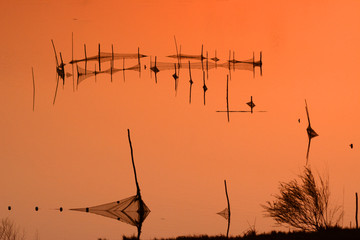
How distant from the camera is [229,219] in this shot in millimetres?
27125

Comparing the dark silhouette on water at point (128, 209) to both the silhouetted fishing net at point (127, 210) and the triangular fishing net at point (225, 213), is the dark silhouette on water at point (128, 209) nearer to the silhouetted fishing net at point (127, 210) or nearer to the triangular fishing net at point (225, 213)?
the silhouetted fishing net at point (127, 210)

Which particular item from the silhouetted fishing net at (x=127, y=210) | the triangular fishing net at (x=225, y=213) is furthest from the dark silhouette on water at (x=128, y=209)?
the triangular fishing net at (x=225, y=213)

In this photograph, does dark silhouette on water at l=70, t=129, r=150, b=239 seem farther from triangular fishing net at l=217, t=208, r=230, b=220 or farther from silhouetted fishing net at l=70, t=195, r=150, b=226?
triangular fishing net at l=217, t=208, r=230, b=220

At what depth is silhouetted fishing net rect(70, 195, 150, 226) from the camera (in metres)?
28.5

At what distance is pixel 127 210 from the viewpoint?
96.8 feet

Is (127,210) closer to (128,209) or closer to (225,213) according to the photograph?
(128,209)

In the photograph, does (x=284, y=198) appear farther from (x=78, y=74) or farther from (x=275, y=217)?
(x=78, y=74)

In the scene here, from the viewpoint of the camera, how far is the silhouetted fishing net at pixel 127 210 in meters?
28.5

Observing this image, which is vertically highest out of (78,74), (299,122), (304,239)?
(78,74)

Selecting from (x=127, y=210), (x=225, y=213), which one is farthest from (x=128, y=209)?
(x=225, y=213)

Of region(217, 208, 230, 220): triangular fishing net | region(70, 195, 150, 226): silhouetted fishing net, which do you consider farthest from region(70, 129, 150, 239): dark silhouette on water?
region(217, 208, 230, 220): triangular fishing net

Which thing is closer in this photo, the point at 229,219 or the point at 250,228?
the point at 250,228

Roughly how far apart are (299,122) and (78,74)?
9.02m

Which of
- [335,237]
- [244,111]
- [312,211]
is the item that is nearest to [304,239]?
[335,237]
